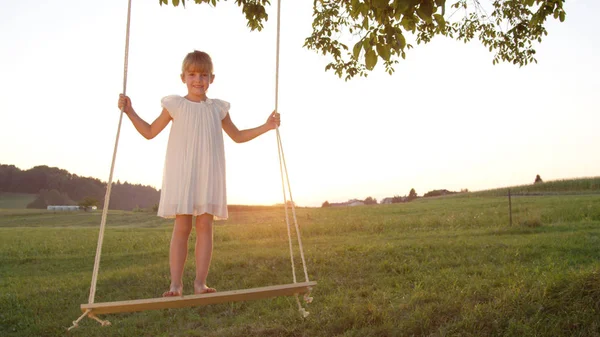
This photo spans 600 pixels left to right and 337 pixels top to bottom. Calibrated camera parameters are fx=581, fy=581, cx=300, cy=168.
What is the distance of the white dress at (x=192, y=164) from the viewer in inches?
173

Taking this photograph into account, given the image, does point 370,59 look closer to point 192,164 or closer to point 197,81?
point 197,81

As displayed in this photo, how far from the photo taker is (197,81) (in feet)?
14.8

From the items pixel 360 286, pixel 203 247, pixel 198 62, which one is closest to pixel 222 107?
pixel 198 62

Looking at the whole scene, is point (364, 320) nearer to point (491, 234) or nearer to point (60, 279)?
point (60, 279)

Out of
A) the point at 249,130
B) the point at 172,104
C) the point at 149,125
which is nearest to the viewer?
the point at 172,104

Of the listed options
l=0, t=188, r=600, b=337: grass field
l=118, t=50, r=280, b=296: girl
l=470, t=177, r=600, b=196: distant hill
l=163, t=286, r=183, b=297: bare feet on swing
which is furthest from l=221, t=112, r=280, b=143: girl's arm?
l=470, t=177, r=600, b=196: distant hill

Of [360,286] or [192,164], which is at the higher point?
[192,164]

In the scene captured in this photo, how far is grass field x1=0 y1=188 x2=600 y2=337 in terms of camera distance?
667 centimetres

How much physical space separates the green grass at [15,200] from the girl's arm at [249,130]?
49.6m

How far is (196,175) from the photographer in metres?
4.46

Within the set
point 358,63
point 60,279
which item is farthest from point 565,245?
point 60,279

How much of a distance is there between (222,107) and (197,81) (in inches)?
13.2

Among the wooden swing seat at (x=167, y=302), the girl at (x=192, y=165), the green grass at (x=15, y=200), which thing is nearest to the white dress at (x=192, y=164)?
the girl at (x=192, y=165)

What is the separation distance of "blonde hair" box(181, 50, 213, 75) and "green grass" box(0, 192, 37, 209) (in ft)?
164
